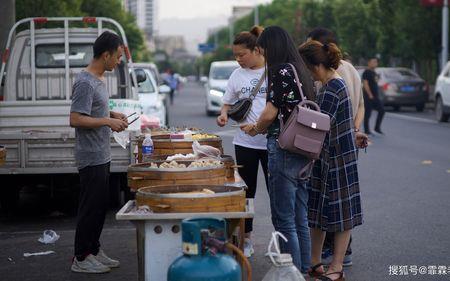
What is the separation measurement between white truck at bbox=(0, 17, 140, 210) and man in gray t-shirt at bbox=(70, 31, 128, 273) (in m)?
2.56

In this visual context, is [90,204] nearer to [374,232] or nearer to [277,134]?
[277,134]

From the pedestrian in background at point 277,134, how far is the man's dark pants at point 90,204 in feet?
4.57

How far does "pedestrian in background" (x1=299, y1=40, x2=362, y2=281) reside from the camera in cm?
664

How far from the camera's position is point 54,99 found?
11.9m

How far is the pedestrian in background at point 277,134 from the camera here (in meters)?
6.21

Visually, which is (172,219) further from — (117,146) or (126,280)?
(117,146)

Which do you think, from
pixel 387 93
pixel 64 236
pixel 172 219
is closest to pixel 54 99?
pixel 64 236

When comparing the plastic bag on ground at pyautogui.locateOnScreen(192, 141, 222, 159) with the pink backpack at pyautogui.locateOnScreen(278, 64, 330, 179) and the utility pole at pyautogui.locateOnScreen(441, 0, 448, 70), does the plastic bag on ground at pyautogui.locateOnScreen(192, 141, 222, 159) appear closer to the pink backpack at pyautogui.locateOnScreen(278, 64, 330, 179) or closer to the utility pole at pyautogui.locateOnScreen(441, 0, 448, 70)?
the pink backpack at pyautogui.locateOnScreen(278, 64, 330, 179)

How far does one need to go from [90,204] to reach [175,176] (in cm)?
131

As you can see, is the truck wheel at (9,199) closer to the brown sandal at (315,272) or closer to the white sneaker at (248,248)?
the white sneaker at (248,248)

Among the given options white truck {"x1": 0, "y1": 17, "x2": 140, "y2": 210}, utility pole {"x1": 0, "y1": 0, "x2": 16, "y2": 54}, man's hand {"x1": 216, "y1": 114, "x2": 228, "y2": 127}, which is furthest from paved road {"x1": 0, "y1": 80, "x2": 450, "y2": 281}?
utility pole {"x1": 0, "y1": 0, "x2": 16, "y2": 54}

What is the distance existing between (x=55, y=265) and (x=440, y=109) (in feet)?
65.7

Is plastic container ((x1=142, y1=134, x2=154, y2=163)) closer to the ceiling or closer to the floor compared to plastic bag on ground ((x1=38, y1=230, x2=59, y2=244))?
closer to the ceiling

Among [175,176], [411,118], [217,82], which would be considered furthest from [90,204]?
[217,82]
